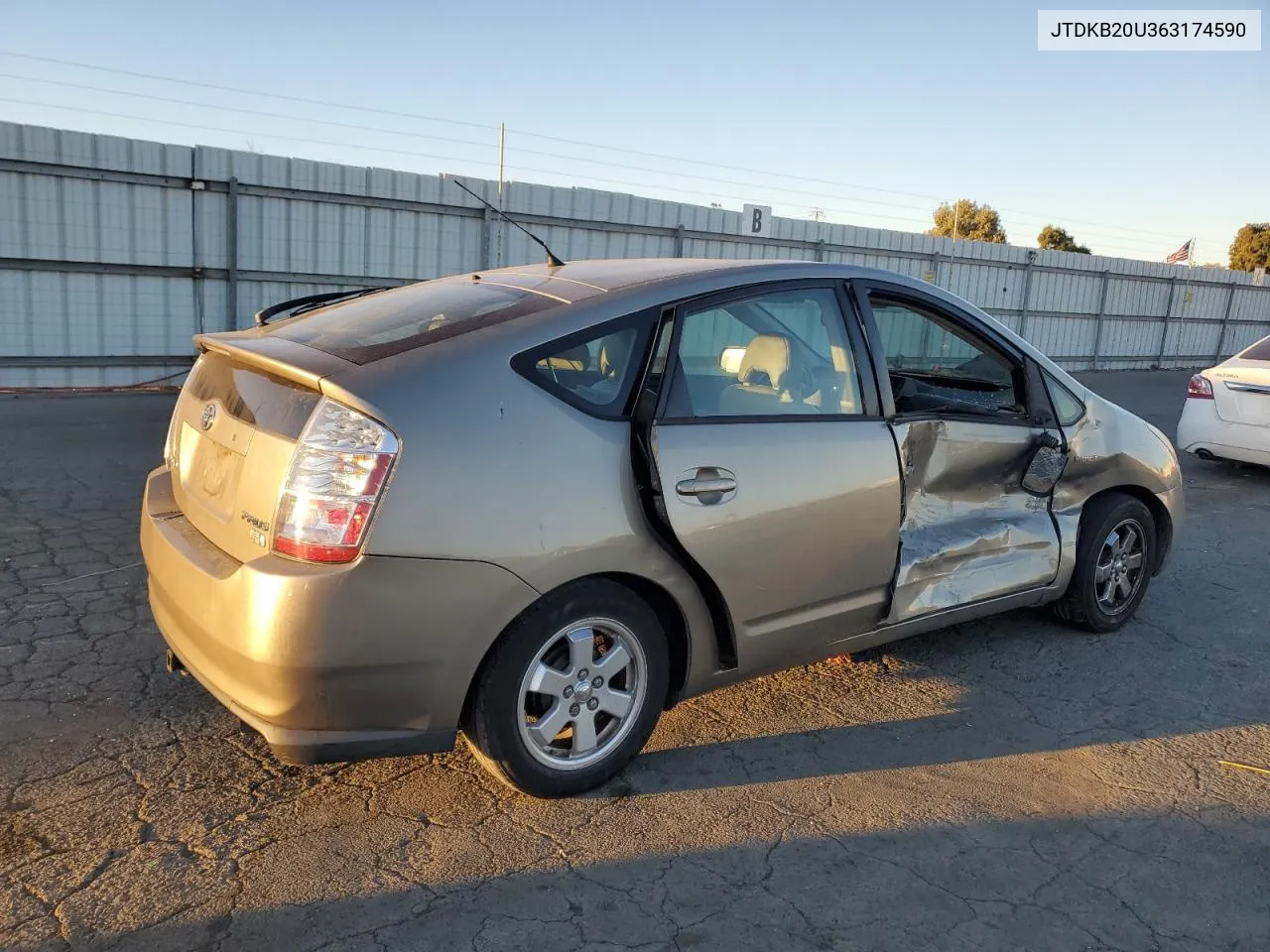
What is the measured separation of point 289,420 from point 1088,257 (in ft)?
74.3

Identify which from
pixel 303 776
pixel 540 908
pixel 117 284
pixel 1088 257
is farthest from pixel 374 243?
pixel 1088 257

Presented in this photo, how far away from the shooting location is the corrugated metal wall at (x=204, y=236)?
10703 millimetres

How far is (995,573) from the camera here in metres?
4.01

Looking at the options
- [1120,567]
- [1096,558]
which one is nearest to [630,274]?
[1096,558]

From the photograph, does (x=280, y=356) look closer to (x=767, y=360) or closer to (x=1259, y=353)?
(x=767, y=360)

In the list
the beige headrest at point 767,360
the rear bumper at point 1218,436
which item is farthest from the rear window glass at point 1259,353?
the beige headrest at point 767,360

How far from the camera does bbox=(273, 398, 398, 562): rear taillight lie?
2.46 m

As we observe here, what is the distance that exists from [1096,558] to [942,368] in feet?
3.71

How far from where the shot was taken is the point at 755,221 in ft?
53.6

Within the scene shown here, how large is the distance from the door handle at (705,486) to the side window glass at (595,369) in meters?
0.31

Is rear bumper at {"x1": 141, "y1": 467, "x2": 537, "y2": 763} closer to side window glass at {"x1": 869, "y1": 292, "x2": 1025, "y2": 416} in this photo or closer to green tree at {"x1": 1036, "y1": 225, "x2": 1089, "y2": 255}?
side window glass at {"x1": 869, "y1": 292, "x2": 1025, "y2": 416}

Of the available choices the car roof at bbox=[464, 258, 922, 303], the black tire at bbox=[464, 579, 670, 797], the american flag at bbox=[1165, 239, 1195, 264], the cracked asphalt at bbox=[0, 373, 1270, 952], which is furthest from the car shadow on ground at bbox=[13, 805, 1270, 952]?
the american flag at bbox=[1165, 239, 1195, 264]

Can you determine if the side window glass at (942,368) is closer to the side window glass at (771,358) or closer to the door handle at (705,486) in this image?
the side window glass at (771,358)

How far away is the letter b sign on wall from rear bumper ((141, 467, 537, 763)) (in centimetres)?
1444
